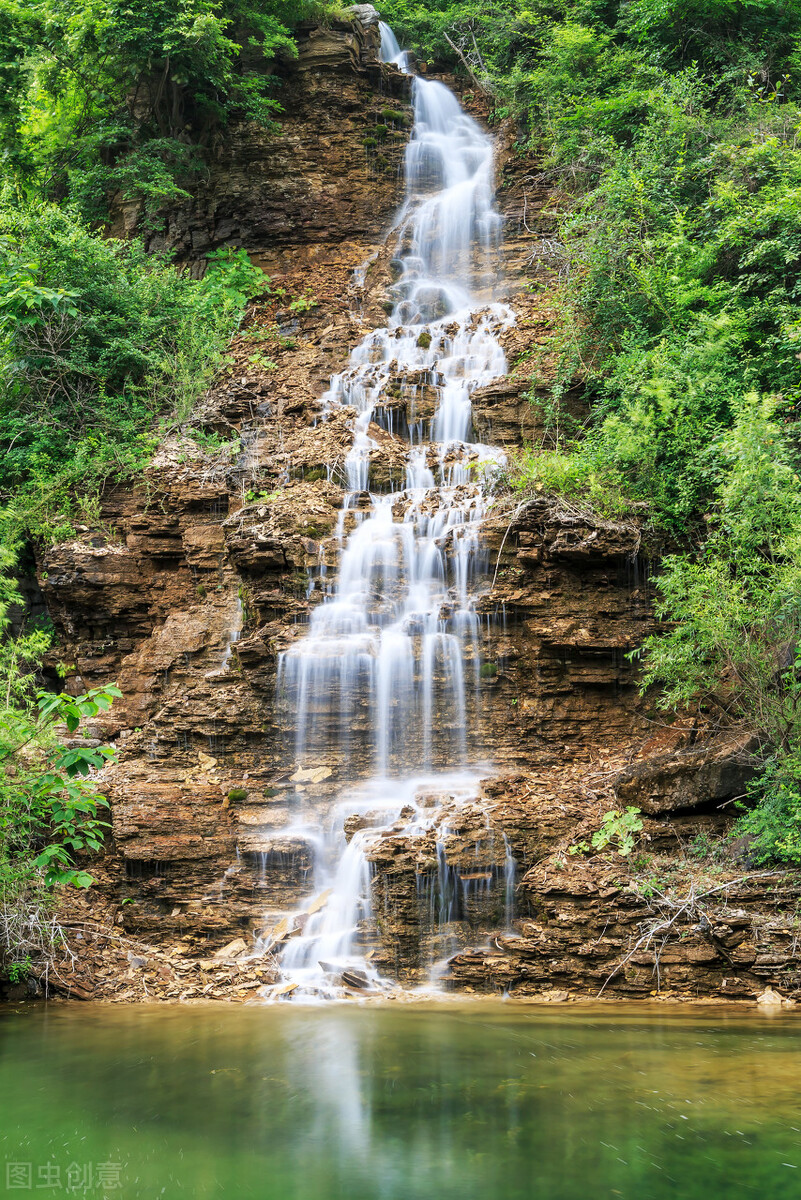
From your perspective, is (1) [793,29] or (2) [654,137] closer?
(2) [654,137]

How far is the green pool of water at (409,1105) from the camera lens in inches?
203

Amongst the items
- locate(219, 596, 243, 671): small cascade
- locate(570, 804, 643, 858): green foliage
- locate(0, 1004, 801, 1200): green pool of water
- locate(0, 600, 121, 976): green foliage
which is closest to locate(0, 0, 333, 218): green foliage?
locate(219, 596, 243, 671): small cascade

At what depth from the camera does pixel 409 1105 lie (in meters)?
6.20

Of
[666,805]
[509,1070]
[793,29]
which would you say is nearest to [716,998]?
[666,805]

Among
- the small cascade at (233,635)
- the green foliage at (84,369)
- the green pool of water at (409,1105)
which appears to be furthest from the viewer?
Result: the green foliage at (84,369)

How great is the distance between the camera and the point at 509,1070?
6.66 m

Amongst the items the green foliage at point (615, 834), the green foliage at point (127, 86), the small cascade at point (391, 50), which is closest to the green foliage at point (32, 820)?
the green foliage at point (615, 834)

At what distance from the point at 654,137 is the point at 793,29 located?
5.26 m

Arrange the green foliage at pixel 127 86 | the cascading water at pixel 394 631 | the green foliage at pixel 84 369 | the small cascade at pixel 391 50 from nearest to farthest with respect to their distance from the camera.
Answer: the cascading water at pixel 394 631, the green foliage at pixel 84 369, the green foliage at pixel 127 86, the small cascade at pixel 391 50

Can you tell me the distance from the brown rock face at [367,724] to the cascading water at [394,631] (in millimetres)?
168

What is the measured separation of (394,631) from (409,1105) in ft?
23.2

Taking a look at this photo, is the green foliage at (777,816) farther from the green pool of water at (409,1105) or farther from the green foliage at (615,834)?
the green pool of water at (409,1105)

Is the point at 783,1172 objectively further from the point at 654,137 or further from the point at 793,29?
the point at 793,29

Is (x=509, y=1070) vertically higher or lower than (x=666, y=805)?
lower
